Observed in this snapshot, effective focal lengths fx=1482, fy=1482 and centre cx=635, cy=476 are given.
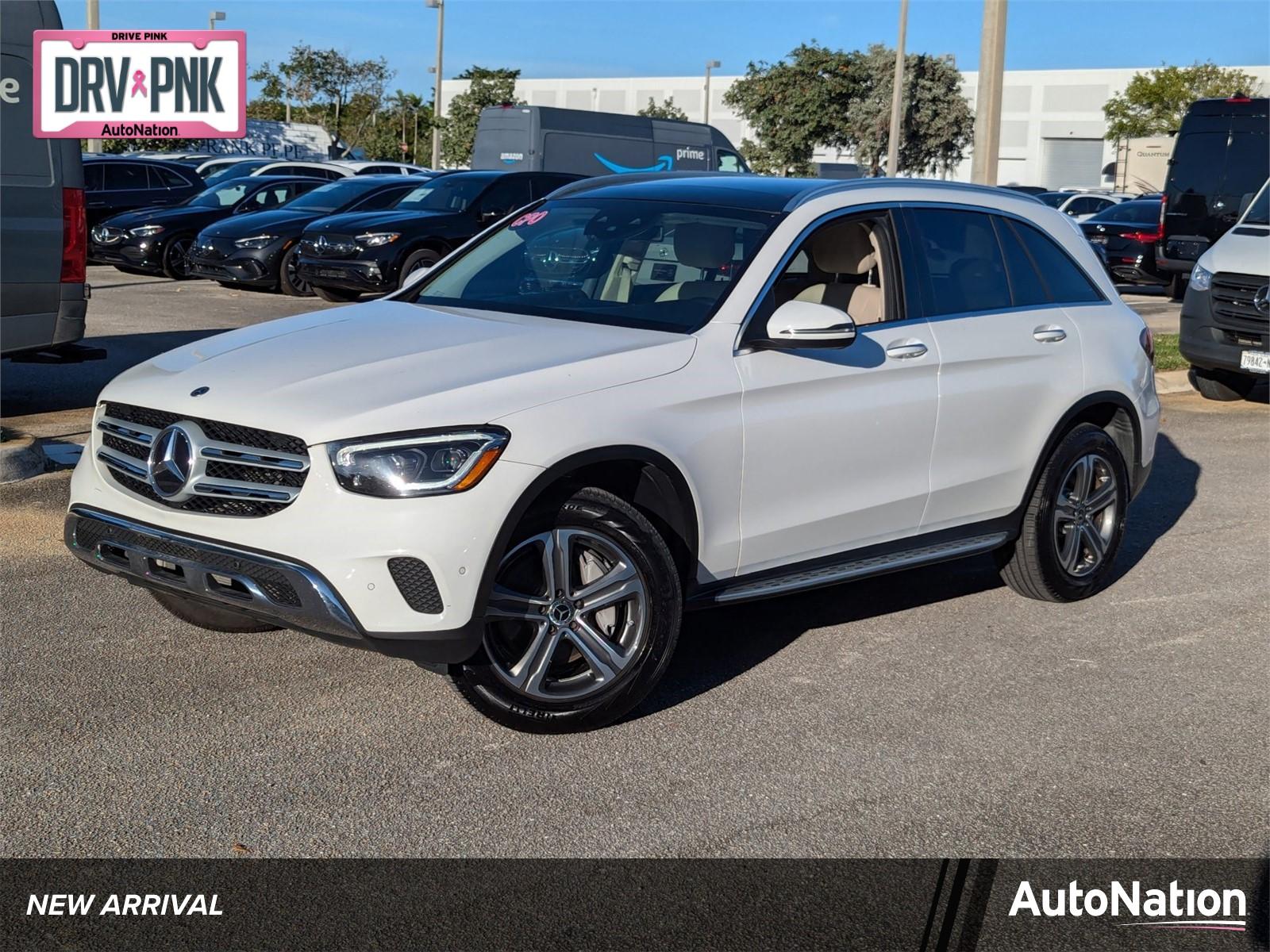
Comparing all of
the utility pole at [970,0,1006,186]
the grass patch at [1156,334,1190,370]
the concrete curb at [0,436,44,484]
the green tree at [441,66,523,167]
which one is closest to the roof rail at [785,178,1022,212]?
the concrete curb at [0,436,44,484]

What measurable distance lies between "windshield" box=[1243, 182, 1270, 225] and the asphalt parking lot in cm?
762

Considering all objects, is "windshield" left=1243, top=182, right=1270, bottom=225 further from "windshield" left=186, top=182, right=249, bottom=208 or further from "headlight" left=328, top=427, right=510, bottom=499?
"windshield" left=186, top=182, right=249, bottom=208

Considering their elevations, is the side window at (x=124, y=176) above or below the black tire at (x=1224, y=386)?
above

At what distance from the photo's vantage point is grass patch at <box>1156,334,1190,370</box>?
47.7 feet

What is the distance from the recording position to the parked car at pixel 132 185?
75.7 feet

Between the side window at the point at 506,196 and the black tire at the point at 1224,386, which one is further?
the side window at the point at 506,196

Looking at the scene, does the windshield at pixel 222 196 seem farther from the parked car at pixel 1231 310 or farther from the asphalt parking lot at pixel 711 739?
the asphalt parking lot at pixel 711 739

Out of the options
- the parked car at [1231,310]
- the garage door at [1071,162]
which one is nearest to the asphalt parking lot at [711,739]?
the parked car at [1231,310]

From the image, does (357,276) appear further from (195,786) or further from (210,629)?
(195,786)

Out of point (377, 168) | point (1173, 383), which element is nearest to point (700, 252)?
point (1173, 383)

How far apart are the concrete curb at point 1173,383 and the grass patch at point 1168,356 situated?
0.15m

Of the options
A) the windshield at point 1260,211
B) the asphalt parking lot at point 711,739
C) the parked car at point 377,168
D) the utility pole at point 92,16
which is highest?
the utility pole at point 92,16

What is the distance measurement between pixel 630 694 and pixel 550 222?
2189mm

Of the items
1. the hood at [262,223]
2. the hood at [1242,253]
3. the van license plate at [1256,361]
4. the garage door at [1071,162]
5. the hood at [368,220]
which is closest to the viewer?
the van license plate at [1256,361]
